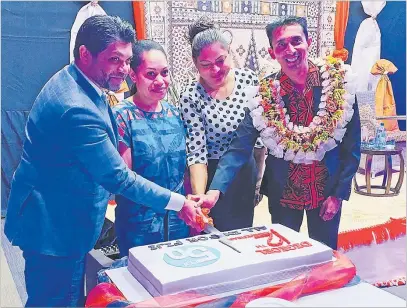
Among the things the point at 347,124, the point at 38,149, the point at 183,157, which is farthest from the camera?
the point at 347,124

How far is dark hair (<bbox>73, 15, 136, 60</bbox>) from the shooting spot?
3.65ft

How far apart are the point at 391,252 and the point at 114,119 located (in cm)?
121

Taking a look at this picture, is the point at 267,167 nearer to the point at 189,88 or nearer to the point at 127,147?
the point at 189,88

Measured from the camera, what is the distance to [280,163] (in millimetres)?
1404

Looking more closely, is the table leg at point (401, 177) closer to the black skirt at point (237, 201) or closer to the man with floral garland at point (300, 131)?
the man with floral garland at point (300, 131)

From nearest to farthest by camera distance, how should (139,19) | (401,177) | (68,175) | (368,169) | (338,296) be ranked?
(338,296) → (68,175) → (139,19) → (368,169) → (401,177)

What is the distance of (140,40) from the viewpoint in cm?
119

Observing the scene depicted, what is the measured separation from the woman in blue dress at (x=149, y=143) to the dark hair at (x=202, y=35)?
105 millimetres

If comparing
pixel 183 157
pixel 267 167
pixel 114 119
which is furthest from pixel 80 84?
pixel 267 167

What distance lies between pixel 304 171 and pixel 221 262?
490 mm

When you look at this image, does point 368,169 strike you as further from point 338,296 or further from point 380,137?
point 338,296

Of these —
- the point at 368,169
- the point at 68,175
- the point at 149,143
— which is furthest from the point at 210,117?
the point at 368,169

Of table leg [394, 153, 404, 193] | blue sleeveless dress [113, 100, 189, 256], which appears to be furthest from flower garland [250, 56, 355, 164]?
table leg [394, 153, 404, 193]

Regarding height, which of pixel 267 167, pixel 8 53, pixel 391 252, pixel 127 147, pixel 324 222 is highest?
pixel 8 53
